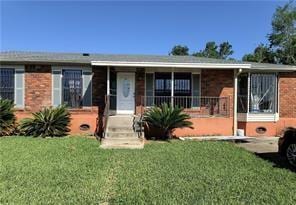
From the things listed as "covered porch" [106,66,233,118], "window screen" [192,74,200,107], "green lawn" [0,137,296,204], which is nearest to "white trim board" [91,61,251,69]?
"covered porch" [106,66,233,118]

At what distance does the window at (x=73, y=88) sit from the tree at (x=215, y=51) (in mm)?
44866

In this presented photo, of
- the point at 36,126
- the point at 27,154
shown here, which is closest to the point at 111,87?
the point at 36,126

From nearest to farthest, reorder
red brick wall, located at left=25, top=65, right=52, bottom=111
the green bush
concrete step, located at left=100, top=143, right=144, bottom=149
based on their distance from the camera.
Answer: concrete step, located at left=100, top=143, right=144, bottom=149, the green bush, red brick wall, located at left=25, top=65, right=52, bottom=111

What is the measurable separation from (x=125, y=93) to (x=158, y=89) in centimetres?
153

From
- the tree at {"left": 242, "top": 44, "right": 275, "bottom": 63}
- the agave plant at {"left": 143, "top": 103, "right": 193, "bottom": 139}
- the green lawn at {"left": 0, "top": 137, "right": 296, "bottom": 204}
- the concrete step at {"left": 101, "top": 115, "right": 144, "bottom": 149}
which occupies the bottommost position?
the green lawn at {"left": 0, "top": 137, "right": 296, "bottom": 204}

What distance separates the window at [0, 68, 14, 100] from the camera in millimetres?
15266

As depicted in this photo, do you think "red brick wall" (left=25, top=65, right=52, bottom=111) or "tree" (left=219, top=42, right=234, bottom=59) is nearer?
"red brick wall" (left=25, top=65, right=52, bottom=111)

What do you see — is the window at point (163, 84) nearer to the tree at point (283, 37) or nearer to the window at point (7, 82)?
the window at point (7, 82)

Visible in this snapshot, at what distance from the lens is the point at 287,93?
1678cm

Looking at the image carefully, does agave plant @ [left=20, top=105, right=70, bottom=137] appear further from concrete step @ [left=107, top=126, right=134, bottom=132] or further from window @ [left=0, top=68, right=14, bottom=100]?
concrete step @ [left=107, top=126, right=134, bottom=132]

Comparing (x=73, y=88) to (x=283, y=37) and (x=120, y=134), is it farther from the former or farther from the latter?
(x=283, y=37)

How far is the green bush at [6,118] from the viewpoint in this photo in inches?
551

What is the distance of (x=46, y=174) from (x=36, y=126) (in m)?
6.89

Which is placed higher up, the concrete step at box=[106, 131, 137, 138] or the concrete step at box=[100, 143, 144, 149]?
the concrete step at box=[106, 131, 137, 138]
